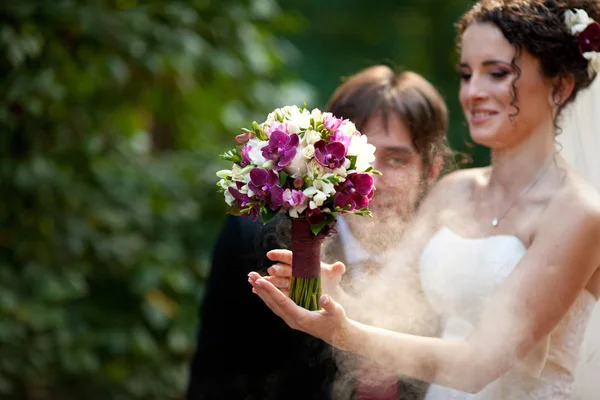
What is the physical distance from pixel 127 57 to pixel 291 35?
462 centimetres

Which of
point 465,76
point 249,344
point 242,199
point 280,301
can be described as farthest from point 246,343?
point 465,76

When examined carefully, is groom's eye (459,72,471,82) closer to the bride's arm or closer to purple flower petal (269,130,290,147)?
the bride's arm

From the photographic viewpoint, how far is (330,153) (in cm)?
214

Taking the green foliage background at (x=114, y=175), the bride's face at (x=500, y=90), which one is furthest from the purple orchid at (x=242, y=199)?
the green foliage background at (x=114, y=175)

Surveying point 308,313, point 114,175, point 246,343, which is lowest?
point 246,343

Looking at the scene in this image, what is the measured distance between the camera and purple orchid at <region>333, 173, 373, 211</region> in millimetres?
2143

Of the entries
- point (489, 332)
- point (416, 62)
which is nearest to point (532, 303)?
point (489, 332)

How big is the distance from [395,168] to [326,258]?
1.34ft

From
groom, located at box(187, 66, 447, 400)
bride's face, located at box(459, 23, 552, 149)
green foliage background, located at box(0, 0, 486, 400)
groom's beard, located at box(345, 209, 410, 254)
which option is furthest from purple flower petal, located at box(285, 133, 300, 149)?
green foliage background, located at box(0, 0, 486, 400)

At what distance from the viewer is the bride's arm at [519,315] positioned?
2.48 metres

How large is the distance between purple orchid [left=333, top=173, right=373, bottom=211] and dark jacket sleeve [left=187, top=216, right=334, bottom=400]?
0.67 metres

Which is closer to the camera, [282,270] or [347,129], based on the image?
[347,129]

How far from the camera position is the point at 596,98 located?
312 cm

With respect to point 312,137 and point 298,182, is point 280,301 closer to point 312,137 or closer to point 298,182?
point 298,182
